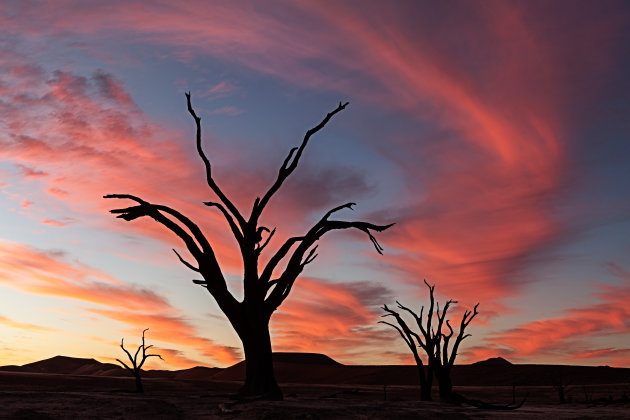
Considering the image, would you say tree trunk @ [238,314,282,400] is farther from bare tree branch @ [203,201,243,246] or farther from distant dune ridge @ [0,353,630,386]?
distant dune ridge @ [0,353,630,386]

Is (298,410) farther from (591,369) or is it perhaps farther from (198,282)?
(591,369)

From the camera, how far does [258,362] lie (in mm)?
16703

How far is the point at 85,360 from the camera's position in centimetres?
19662

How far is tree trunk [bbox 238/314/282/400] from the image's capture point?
16469 mm

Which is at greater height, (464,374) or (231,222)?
(464,374)

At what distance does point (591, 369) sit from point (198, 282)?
8929cm

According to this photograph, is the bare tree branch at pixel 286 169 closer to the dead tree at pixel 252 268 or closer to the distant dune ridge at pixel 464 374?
the dead tree at pixel 252 268

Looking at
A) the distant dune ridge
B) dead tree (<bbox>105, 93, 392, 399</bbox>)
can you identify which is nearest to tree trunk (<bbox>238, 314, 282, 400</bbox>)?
dead tree (<bbox>105, 93, 392, 399</bbox>)

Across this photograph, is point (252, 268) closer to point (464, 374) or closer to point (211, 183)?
point (211, 183)

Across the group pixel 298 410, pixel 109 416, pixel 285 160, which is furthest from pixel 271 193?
pixel 109 416

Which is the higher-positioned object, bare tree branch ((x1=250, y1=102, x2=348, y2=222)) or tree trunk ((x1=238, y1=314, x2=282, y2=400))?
bare tree branch ((x1=250, y1=102, x2=348, y2=222))

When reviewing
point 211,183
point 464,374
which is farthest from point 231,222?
point 464,374

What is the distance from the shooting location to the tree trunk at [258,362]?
16.5m

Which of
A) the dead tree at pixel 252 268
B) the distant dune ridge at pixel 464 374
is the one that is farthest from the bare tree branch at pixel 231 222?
the distant dune ridge at pixel 464 374
